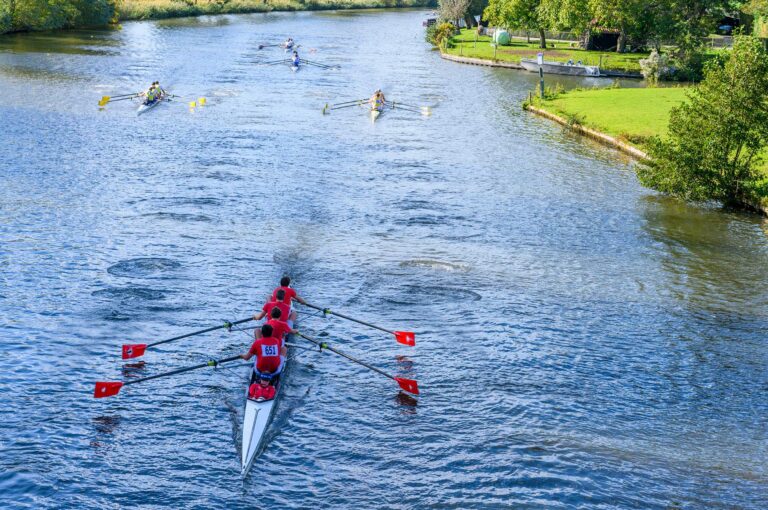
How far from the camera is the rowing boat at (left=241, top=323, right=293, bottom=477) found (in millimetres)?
20781

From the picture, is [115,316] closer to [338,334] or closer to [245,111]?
[338,334]

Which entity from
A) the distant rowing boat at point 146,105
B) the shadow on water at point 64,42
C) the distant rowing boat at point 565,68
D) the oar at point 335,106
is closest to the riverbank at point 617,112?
the distant rowing boat at point 565,68

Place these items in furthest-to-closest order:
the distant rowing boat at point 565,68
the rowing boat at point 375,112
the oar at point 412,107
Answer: the distant rowing boat at point 565,68 → the oar at point 412,107 → the rowing boat at point 375,112

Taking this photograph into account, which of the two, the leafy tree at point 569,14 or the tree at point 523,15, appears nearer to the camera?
the leafy tree at point 569,14

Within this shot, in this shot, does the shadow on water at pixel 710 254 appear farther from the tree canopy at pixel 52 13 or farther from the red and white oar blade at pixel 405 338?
the tree canopy at pixel 52 13

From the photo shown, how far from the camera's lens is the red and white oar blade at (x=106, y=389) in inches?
900

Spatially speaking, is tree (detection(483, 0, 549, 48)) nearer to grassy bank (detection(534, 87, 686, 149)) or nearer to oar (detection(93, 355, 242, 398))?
grassy bank (detection(534, 87, 686, 149))

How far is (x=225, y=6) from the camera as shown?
5896 inches

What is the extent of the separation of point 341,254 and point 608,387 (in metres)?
13.1

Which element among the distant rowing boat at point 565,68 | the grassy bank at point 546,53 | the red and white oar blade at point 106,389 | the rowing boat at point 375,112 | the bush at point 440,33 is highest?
the bush at point 440,33

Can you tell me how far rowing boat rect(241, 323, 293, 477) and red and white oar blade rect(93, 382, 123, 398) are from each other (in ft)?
11.1

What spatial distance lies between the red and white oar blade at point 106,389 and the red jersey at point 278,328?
14.6 ft

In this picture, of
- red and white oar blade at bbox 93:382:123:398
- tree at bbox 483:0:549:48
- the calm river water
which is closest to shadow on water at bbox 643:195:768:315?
the calm river water

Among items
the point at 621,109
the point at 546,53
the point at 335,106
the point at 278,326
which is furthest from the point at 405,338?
the point at 546,53
